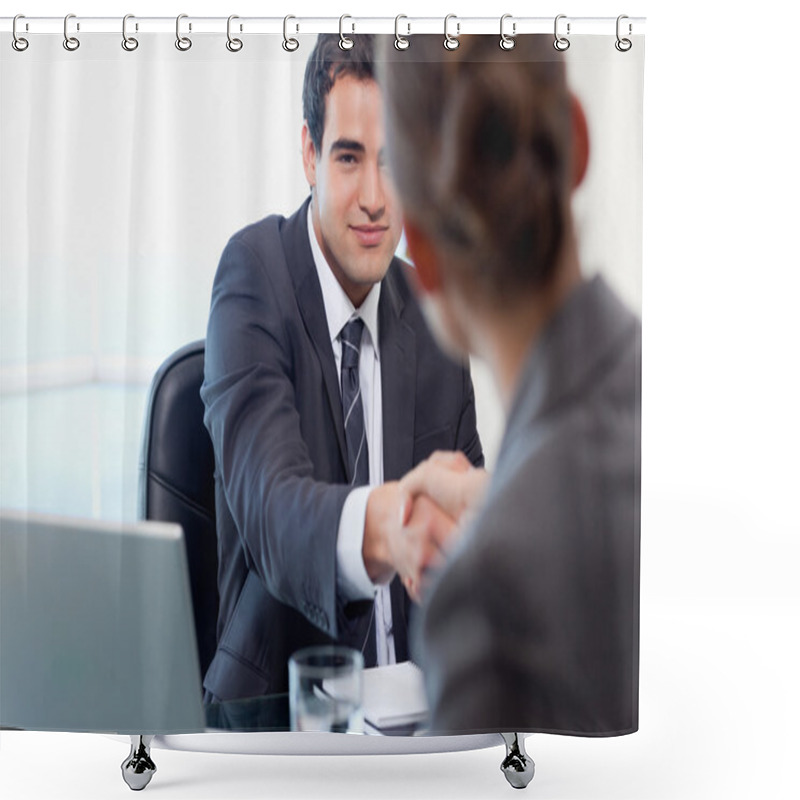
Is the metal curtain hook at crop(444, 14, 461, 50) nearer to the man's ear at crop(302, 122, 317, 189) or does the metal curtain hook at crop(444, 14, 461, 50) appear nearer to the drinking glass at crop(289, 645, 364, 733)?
the man's ear at crop(302, 122, 317, 189)

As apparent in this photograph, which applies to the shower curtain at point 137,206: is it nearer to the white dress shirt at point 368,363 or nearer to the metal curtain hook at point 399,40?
the metal curtain hook at point 399,40

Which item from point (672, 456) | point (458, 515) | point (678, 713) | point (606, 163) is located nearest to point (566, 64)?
point (606, 163)

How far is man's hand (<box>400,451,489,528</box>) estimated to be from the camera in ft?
7.62

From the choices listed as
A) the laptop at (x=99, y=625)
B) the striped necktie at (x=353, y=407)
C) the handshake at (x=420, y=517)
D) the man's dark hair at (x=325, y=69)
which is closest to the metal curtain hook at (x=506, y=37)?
the man's dark hair at (x=325, y=69)

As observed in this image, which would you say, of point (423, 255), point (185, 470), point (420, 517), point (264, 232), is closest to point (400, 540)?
point (420, 517)

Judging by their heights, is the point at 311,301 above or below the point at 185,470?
above

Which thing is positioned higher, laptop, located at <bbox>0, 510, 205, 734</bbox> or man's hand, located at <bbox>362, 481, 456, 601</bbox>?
man's hand, located at <bbox>362, 481, 456, 601</bbox>

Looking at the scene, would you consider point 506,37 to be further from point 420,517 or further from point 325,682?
point 325,682

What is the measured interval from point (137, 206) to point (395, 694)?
112 centimetres

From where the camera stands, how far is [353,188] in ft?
7.57

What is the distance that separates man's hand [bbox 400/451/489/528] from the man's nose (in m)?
0.50

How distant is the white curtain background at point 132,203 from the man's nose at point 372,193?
0.13 meters

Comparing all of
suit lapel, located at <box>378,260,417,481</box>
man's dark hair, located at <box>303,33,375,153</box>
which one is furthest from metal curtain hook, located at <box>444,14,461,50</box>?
suit lapel, located at <box>378,260,417,481</box>

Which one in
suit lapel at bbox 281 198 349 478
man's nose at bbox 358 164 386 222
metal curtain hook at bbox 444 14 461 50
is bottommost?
suit lapel at bbox 281 198 349 478
